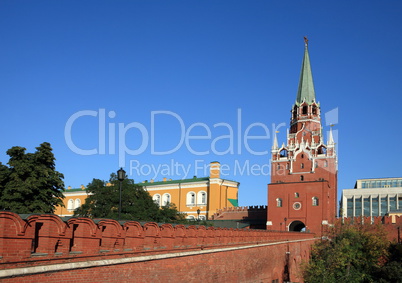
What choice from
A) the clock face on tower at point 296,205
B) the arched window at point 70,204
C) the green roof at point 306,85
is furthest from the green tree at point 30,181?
the arched window at point 70,204

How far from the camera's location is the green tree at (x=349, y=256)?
34.4 metres

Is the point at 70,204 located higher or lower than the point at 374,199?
lower

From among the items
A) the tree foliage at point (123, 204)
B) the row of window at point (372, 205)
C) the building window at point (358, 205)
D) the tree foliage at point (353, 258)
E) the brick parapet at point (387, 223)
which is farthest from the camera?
the building window at point (358, 205)

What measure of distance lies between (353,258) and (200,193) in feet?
84.0

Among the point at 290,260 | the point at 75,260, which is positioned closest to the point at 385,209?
the point at 290,260

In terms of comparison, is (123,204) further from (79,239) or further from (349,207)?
(349,207)

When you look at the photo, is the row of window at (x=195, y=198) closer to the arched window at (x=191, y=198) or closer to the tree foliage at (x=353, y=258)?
the arched window at (x=191, y=198)

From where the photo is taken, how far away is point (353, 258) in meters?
37.0

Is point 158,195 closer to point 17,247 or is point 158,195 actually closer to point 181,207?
point 181,207

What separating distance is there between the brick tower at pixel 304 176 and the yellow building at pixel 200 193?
10.3 metres

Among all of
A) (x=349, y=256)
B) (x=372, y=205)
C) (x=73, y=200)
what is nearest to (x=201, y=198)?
(x=73, y=200)

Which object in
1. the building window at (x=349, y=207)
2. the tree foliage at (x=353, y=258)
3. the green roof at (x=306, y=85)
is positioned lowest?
the tree foliage at (x=353, y=258)

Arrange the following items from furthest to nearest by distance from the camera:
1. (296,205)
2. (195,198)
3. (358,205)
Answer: (358,205)
(195,198)
(296,205)

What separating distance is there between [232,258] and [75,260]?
11.6 meters
